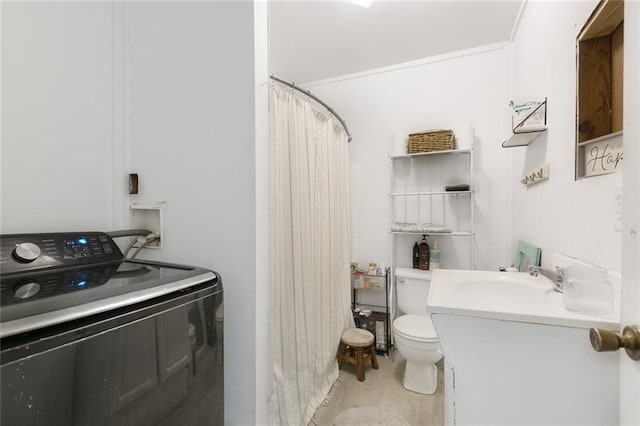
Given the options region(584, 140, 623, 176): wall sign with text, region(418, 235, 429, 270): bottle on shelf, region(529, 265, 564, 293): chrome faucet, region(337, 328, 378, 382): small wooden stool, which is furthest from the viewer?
region(418, 235, 429, 270): bottle on shelf

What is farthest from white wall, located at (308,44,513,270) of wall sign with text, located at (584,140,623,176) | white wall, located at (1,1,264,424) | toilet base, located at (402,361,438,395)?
white wall, located at (1,1,264,424)

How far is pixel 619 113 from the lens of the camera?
882mm

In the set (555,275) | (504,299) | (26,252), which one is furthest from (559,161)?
(26,252)

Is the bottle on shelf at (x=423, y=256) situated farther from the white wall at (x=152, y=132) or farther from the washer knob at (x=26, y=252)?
the washer knob at (x=26, y=252)

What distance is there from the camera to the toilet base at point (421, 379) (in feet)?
5.80

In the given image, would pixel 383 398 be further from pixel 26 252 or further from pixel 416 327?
pixel 26 252

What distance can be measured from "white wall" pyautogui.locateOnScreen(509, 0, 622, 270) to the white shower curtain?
1167 millimetres

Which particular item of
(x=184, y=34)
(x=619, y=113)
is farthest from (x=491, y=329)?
(x=184, y=34)

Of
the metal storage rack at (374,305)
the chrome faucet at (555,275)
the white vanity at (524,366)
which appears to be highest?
the chrome faucet at (555,275)

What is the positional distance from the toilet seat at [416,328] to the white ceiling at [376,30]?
2.00 metres

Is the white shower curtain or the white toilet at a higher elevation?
the white shower curtain

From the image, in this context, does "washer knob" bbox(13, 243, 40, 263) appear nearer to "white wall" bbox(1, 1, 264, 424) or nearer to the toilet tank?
"white wall" bbox(1, 1, 264, 424)

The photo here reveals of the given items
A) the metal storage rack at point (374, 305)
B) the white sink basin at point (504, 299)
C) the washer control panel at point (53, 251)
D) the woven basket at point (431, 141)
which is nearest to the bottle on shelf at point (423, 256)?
the metal storage rack at point (374, 305)

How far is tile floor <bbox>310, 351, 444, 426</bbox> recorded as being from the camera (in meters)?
1.58
